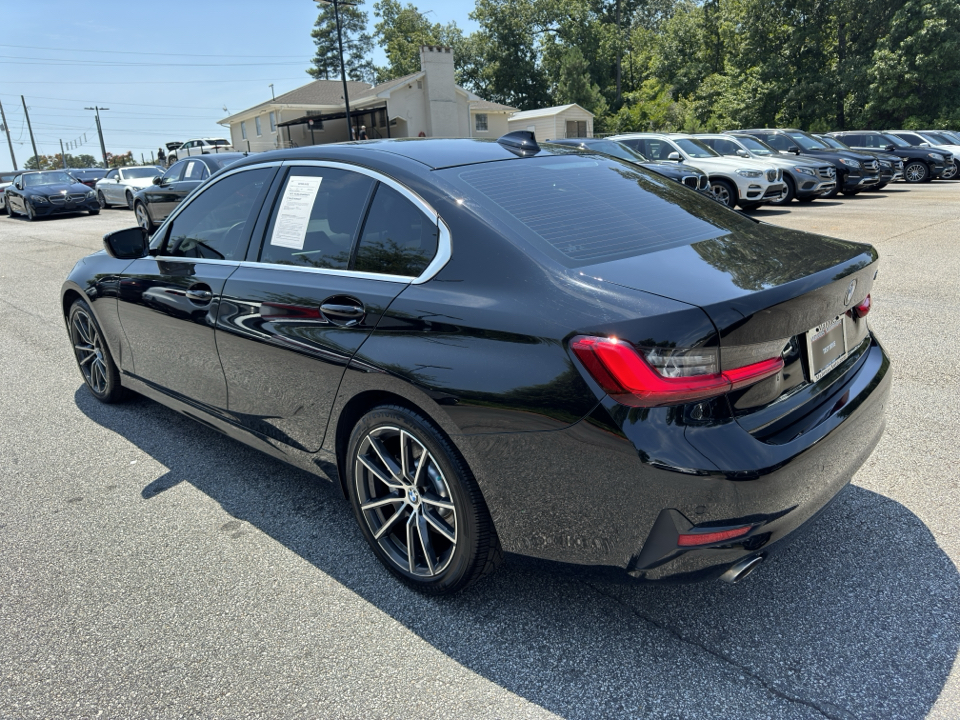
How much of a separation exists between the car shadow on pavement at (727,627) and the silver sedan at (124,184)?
Result: 2235cm

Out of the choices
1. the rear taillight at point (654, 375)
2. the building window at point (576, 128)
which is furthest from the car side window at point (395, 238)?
the building window at point (576, 128)

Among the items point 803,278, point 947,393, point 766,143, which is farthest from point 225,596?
point 766,143

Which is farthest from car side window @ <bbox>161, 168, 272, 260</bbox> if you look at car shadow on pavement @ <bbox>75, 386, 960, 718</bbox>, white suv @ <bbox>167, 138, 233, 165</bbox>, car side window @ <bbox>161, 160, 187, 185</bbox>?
white suv @ <bbox>167, 138, 233, 165</bbox>

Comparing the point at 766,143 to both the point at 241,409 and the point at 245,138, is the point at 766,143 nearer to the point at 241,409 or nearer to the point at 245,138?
the point at 241,409

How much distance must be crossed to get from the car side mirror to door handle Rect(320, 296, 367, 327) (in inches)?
77.8

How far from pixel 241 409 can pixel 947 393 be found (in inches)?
162

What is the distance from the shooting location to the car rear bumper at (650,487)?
83.0 inches

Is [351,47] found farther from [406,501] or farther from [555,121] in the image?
[406,501]

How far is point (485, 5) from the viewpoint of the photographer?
64.1m

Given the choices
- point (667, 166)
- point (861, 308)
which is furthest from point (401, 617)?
point (667, 166)

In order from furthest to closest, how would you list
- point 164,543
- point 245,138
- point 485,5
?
1. point 485,5
2. point 245,138
3. point 164,543

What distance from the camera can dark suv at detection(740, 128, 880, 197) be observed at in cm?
1820

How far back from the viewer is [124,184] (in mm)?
22672

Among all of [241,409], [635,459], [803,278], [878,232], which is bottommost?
[878,232]
